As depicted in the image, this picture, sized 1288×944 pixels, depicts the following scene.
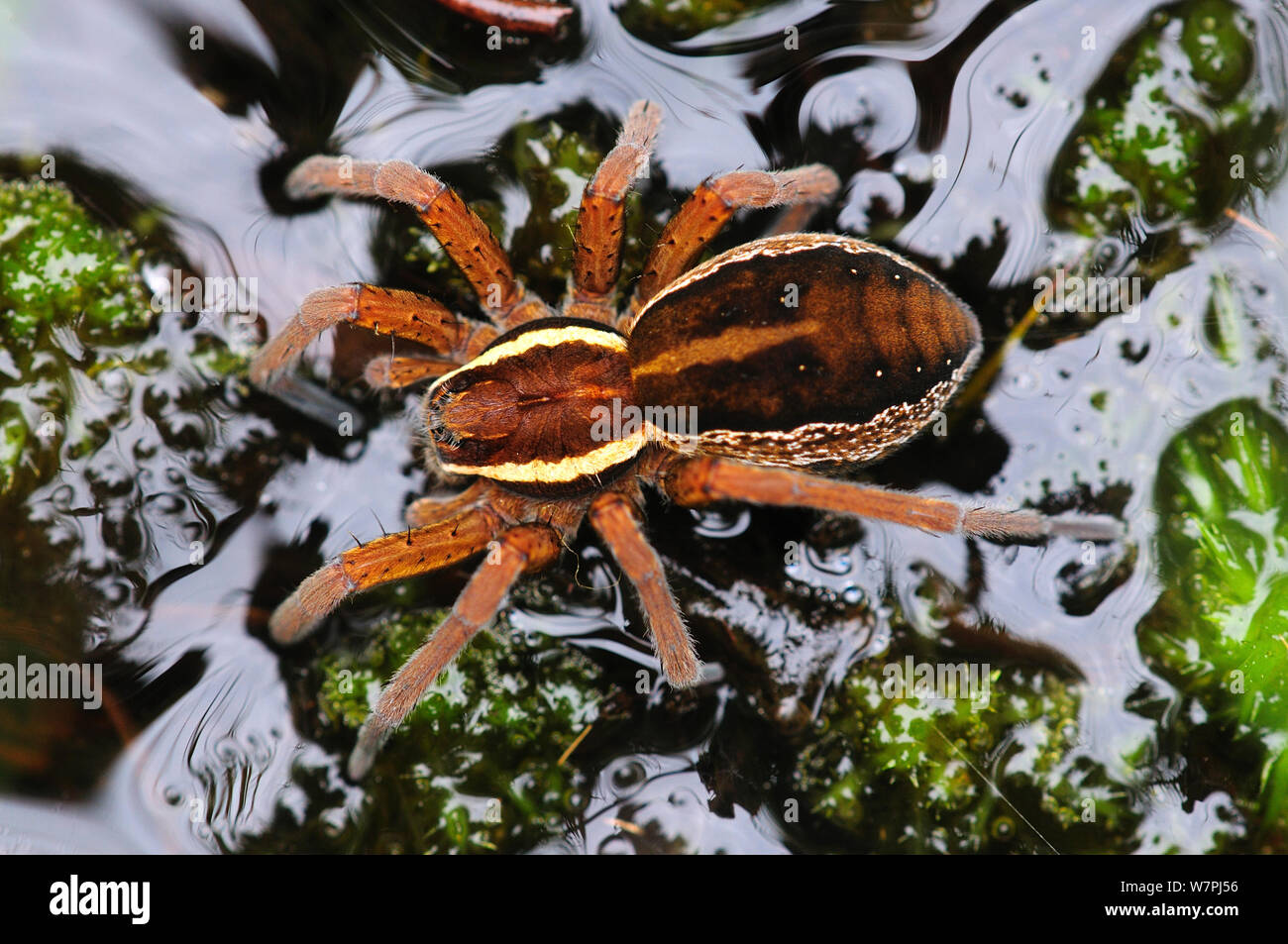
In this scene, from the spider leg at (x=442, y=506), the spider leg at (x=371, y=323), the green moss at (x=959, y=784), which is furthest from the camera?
the spider leg at (x=442, y=506)

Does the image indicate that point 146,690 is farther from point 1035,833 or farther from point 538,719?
point 1035,833

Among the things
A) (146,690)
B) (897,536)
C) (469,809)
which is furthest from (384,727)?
(897,536)

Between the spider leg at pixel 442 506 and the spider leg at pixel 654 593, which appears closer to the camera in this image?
the spider leg at pixel 654 593

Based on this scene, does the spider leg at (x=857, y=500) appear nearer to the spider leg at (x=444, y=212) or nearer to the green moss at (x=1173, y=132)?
the spider leg at (x=444, y=212)

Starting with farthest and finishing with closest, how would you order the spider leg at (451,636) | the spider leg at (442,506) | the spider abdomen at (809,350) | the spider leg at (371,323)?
the spider leg at (442,506) → the spider leg at (371,323) → the spider leg at (451,636) → the spider abdomen at (809,350)

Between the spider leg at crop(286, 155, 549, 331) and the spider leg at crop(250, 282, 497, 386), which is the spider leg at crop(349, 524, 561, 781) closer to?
the spider leg at crop(250, 282, 497, 386)

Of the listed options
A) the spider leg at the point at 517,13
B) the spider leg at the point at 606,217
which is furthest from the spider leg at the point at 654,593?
the spider leg at the point at 517,13

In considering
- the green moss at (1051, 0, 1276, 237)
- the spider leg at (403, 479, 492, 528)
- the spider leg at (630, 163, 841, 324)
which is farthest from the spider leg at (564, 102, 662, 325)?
the green moss at (1051, 0, 1276, 237)

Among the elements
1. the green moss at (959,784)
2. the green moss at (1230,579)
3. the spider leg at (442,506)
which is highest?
the spider leg at (442,506)
